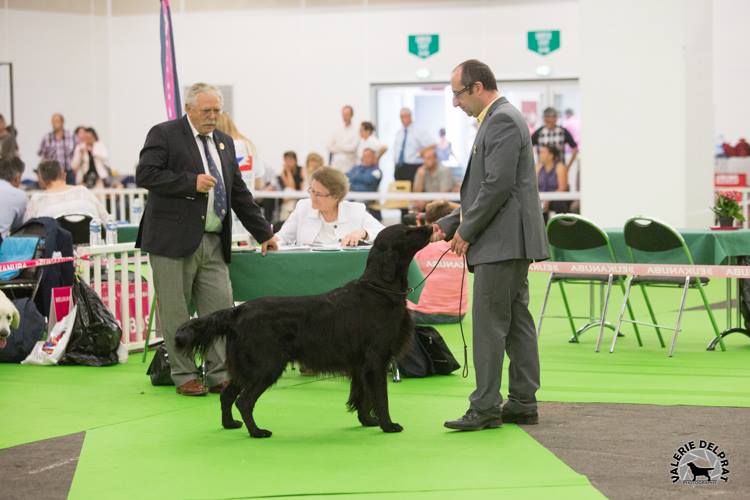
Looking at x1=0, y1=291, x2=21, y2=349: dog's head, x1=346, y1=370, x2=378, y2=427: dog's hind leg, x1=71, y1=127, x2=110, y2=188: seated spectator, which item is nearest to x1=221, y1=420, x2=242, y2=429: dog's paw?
x1=346, y1=370, x2=378, y2=427: dog's hind leg

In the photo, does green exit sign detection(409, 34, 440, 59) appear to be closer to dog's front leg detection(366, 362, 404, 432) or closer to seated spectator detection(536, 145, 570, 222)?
seated spectator detection(536, 145, 570, 222)

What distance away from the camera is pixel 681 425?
4.92 metres

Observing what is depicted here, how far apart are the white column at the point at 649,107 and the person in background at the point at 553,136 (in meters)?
3.86

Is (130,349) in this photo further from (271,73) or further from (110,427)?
(271,73)

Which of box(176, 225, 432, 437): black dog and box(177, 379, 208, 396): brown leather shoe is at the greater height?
box(176, 225, 432, 437): black dog

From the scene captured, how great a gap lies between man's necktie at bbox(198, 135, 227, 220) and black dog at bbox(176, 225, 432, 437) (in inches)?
39.1

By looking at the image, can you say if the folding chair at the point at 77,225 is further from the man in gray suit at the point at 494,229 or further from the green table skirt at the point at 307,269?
the man in gray suit at the point at 494,229

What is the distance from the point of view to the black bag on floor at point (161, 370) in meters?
6.16

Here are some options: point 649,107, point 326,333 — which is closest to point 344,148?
point 649,107

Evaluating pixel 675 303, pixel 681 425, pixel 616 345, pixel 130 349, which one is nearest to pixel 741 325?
pixel 616 345

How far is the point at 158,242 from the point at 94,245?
2.16 metres

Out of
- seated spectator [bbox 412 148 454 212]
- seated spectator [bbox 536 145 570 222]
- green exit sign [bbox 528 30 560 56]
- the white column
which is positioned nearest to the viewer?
the white column

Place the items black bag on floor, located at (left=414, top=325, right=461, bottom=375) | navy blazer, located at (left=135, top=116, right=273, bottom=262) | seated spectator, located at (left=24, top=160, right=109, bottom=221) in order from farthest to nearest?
seated spectator, located at (left=24, top=160, right=109, bottom=221), black bag on floor, located at (left=414, top=325, right=461, bottom=375), navy blazer, located at (left=135, top=116, right=273, bottom=262)

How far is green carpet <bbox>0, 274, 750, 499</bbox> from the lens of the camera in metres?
4.04
